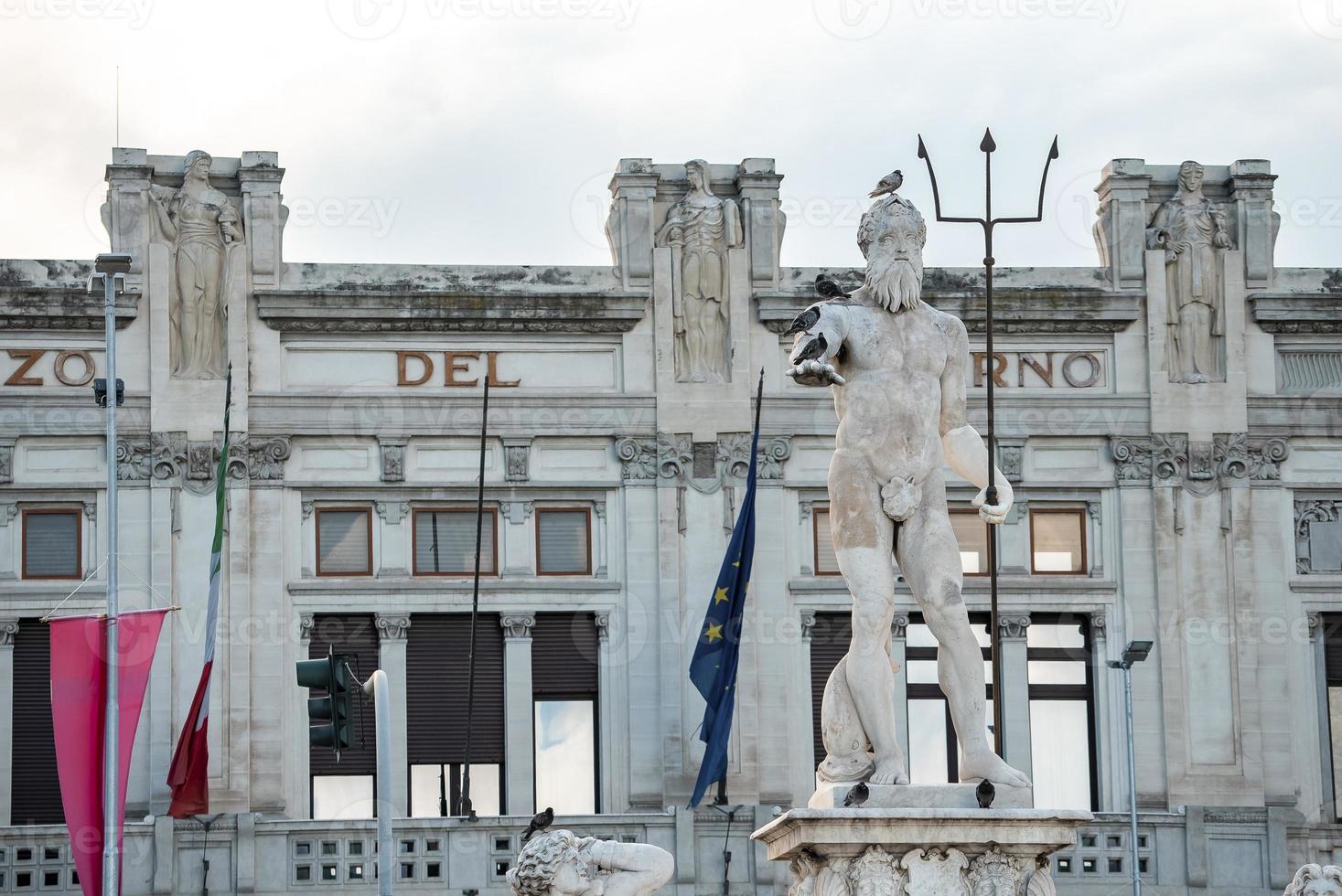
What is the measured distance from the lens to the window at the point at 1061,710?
44.0 meters

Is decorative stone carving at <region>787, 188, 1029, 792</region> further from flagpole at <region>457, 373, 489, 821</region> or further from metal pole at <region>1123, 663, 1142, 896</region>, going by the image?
flagpole at <region>457, 373, 489, 821</region>

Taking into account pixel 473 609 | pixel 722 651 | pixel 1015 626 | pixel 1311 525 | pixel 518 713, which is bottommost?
pixel 518 713

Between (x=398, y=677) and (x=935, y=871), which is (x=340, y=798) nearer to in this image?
(x=398, y=677)

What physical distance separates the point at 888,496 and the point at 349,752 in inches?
1024

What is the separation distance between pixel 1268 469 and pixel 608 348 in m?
10.8

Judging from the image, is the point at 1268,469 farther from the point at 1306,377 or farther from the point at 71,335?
the point at 71,335

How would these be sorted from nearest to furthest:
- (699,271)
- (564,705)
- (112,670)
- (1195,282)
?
1. (112,670)
2. (564,705)
3. (699,271)
4. (1195,282)

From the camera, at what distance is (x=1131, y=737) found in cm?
4012

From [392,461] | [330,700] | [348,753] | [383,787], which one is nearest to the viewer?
[330,700]

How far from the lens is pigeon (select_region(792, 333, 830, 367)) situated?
17953 millimetres

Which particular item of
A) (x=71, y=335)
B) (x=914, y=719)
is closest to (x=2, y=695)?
Result: (x=71, y=335)

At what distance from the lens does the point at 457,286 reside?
144 feet

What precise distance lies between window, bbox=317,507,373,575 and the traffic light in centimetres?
1823

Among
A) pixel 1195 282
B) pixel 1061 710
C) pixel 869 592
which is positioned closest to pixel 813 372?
pixel 869 592
